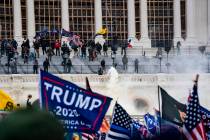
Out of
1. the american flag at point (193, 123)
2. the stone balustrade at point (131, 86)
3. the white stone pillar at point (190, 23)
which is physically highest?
the white stone pillar at point (190, 23)

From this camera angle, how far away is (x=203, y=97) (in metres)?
Answer: 43.1

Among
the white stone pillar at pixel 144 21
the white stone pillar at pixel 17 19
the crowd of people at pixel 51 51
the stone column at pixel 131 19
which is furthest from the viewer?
the stone column at pixel 131 19

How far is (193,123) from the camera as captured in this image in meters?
10.7

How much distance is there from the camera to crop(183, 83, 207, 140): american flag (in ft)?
33.2

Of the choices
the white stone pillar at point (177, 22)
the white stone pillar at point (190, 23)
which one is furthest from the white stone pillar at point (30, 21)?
the white stone pillar at point (190, 23)

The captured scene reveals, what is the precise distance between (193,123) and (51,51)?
41423mm

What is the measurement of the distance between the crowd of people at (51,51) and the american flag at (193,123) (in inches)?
1332

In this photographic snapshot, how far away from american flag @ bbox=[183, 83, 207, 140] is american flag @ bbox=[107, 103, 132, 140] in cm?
194

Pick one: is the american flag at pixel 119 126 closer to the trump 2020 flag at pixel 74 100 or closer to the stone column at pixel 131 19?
the trump 2020 flag at pixel 74 100

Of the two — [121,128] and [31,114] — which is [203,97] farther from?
[31,114]

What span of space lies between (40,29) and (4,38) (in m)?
2.73

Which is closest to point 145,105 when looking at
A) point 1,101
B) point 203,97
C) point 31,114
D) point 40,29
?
point 203,97

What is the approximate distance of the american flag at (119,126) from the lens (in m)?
13.1

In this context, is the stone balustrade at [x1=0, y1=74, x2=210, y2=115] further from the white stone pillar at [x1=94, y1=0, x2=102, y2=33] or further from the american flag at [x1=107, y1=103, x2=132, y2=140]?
the american flag at [x1=107, y1=103, x2=132, y2=140]
